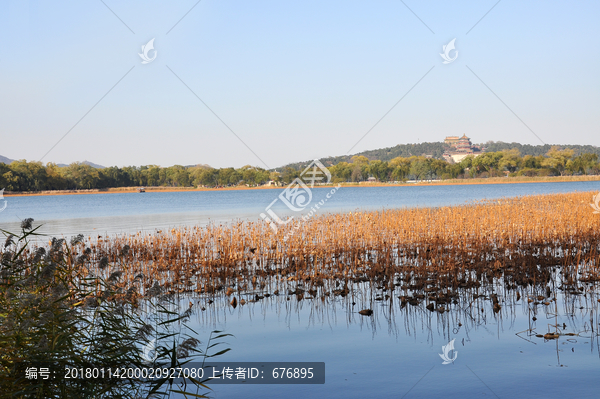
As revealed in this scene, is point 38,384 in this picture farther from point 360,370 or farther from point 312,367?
point 360,370

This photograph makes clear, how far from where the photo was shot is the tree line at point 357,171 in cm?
11150

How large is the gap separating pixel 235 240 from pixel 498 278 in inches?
322

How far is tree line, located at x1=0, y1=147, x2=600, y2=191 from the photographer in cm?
11150

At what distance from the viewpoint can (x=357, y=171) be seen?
13012 cm
